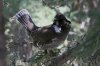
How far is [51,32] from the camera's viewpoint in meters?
4.50

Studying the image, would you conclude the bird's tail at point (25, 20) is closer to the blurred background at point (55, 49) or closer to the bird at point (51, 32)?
the bird at point (51, 32)

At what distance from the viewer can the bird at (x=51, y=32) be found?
167 inches

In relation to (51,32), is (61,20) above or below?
above

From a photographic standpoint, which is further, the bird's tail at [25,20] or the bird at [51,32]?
the bird's tail at [25,20]

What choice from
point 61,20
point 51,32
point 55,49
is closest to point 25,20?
point 51,32

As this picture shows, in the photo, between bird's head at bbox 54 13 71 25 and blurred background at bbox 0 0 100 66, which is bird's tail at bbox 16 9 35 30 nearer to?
blurred background at bbox 0 0 100 66

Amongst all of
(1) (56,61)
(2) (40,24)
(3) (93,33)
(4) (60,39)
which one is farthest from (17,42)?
(3) (93,33)

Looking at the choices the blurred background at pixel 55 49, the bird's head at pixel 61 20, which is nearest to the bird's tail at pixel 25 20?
the blurred background at pixel 55 49

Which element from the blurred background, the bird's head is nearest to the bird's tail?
the blurred background

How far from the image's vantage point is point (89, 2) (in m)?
8.98

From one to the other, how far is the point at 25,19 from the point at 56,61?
2131 mm

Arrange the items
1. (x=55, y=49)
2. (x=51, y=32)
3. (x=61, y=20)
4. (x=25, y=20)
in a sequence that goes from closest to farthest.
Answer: (x=55, y=49) < (x=61, y=20) < (x=51, y=32) < (x=25, y=20)

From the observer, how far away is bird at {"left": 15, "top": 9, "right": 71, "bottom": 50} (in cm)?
424

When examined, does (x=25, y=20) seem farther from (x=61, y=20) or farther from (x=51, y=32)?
(x=61, y=20)
